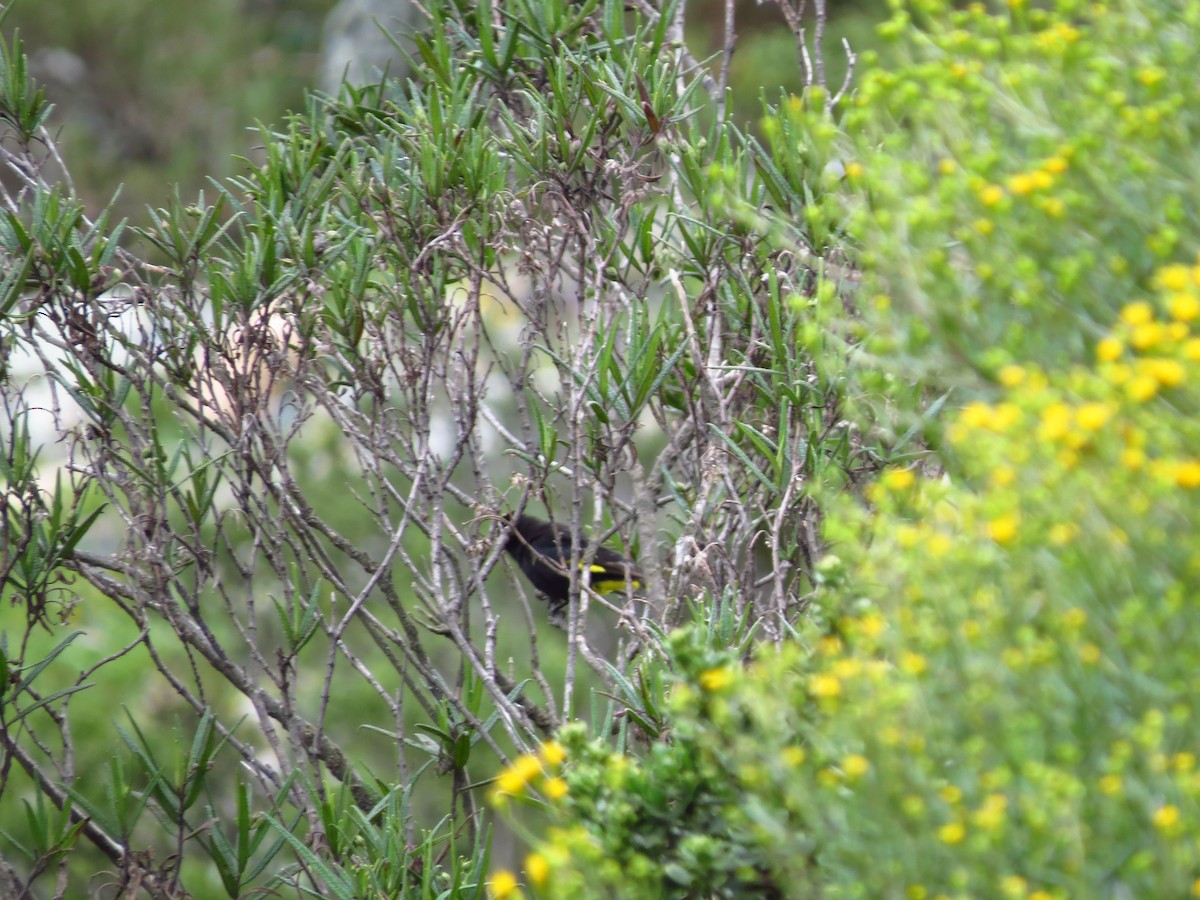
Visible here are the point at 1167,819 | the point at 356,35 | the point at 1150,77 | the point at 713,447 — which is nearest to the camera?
the point at 1167,819

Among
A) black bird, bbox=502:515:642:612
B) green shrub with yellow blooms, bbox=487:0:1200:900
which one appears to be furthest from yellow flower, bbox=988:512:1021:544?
black bird, bbox=502:515:642:612

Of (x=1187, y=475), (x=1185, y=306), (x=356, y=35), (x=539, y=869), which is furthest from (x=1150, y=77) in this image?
(x=356, y=35)

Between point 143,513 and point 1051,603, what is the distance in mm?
2236

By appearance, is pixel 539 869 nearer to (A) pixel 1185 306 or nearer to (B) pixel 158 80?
(A) pixel 1185 306

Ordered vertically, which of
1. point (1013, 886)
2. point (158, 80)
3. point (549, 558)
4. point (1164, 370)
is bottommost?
point (549, 558)

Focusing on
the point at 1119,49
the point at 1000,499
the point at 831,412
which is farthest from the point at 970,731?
the point at 831,412

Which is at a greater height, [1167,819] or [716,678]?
Result: [716,678]

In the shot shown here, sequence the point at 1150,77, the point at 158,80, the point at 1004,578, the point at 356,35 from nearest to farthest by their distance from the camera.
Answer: the point at 1004,578 → the point at 1150,77 → the point at 356,35 → the point at 158,80

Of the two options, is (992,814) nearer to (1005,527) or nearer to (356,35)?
(1005,527)

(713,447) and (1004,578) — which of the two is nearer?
(1004,578)

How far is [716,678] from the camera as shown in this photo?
144cm

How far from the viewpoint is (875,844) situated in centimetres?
131

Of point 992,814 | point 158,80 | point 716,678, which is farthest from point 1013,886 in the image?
point 158,80

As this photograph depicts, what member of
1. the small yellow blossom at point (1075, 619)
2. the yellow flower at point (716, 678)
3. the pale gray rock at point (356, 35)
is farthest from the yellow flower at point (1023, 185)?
the pale gray rock at point (356, 35)
